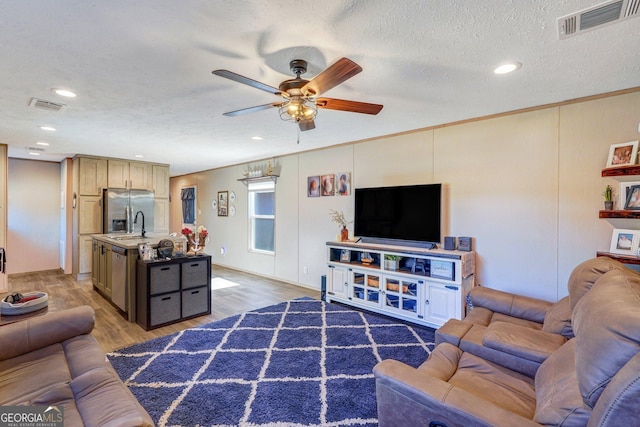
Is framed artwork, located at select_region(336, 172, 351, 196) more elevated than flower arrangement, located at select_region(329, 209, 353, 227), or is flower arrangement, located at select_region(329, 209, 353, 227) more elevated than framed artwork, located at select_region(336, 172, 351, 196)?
framed artwork, located at select_region(336, 172, 351, 196)

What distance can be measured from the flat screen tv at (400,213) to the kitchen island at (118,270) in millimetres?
2571

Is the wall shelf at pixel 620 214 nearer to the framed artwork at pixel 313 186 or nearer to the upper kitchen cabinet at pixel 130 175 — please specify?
the framed artwork at pixel 313 186

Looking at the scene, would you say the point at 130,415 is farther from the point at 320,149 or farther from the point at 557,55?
the point at 320,149

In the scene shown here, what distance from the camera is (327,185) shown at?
5051 millimetres

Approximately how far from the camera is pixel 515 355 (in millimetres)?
1776

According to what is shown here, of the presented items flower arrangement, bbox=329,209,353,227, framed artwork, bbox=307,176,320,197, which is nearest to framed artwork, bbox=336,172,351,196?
flower arrangement, bbox=329,209,353,227

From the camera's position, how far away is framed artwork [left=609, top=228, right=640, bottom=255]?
2.45 metres

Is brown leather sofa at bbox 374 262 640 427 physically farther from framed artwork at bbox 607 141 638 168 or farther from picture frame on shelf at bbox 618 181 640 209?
framed artwork at bbox 607 141 638 168

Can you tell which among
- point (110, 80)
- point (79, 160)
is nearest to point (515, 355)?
point (110, 80)

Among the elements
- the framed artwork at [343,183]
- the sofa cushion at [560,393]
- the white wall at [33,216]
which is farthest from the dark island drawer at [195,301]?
the white wall at [33,216]

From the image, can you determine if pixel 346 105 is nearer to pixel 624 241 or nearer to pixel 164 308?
pixel 624 241

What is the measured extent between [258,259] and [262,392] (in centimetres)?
424

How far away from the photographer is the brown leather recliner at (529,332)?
69.4 inches

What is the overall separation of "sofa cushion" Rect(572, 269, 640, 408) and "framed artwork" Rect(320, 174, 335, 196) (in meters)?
3.90
